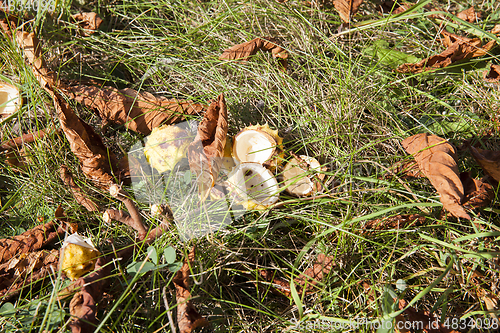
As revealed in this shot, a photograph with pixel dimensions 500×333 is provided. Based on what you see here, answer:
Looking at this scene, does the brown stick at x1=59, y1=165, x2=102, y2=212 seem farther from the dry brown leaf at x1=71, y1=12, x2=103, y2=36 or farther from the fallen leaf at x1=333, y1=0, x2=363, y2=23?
the fallen leaf at x1=333, y1=0, x2=363, y2=23

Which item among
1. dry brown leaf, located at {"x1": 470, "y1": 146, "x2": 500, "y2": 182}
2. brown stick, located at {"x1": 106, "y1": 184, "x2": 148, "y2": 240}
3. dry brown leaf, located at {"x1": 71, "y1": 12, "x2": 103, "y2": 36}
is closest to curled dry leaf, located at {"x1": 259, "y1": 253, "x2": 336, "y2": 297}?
brown stick, located at {"x1": 106, "y1": 184, "x2": 148, "y2": 240}

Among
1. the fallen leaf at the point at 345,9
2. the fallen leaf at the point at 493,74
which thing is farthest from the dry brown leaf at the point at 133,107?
the fallen leaf at the point at 493,74

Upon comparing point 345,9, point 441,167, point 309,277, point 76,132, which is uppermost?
point 345,9

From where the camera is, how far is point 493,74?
7.09ft

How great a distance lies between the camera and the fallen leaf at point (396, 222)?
168cm

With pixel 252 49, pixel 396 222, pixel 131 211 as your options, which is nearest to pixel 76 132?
pixel 131 211

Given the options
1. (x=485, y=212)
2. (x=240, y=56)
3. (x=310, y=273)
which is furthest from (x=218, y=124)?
(x=485, y=212)

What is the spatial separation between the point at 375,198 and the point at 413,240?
11.5 inches

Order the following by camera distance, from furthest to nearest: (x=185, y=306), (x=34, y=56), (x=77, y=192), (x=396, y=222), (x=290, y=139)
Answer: (x=290, y=139) → (x=34, y=56) → (x=77, y=192) → (x=396, y=222) → (x=185, y=306)

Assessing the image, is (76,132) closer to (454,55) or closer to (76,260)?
(76,260)

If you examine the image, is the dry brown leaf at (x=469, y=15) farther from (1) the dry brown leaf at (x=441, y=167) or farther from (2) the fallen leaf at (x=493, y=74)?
(1) the dry brown leaf at (x=441, y=167)

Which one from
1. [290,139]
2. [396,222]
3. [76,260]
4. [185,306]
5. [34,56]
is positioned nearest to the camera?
[185,306]

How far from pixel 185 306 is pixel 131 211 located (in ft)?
2.03

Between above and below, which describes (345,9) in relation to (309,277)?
above
